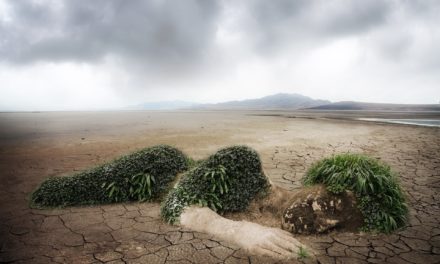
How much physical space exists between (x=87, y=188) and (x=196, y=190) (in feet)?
7.86

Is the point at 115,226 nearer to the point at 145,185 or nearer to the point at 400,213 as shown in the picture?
the point at 145,185

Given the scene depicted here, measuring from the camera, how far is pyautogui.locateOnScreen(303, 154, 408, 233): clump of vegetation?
4.44 meters

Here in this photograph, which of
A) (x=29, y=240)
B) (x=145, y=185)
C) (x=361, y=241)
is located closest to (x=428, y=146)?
(x=361, y=241)

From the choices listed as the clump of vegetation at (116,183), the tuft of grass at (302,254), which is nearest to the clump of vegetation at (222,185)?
the clump of vegetation at (116,183)

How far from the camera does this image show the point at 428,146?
11.7 m

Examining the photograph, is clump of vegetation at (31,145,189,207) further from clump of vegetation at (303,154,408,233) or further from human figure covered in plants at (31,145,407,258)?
clump of vegetation at (303,154,408,233)

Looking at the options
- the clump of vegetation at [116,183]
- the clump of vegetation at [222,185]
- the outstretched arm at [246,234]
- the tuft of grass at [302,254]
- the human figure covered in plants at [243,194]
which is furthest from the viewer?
the clump of vegetation at [116,183]

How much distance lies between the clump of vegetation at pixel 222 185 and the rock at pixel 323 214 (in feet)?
3.26

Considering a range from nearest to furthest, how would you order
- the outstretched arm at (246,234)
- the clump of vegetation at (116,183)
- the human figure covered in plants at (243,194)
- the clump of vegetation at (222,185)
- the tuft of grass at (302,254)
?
the tuft of grass at (302,254) < the outstretched arm at (246,234) < the human figure covered in plants at (243,194) < the clump of vegetation at (222,185) < the clump of vegetation at (116,183)

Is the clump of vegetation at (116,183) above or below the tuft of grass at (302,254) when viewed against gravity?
above

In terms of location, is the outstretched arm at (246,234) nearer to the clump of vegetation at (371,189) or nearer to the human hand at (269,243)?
the human hand at (269,243)

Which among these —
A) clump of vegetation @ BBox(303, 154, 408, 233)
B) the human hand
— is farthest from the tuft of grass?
clump of vegetation @ BBox(303, 154, 408, 233)

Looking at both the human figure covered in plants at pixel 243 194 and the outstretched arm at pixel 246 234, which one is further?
the human figure covered in plants at pixel 243 194

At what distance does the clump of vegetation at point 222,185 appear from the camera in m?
5.00
